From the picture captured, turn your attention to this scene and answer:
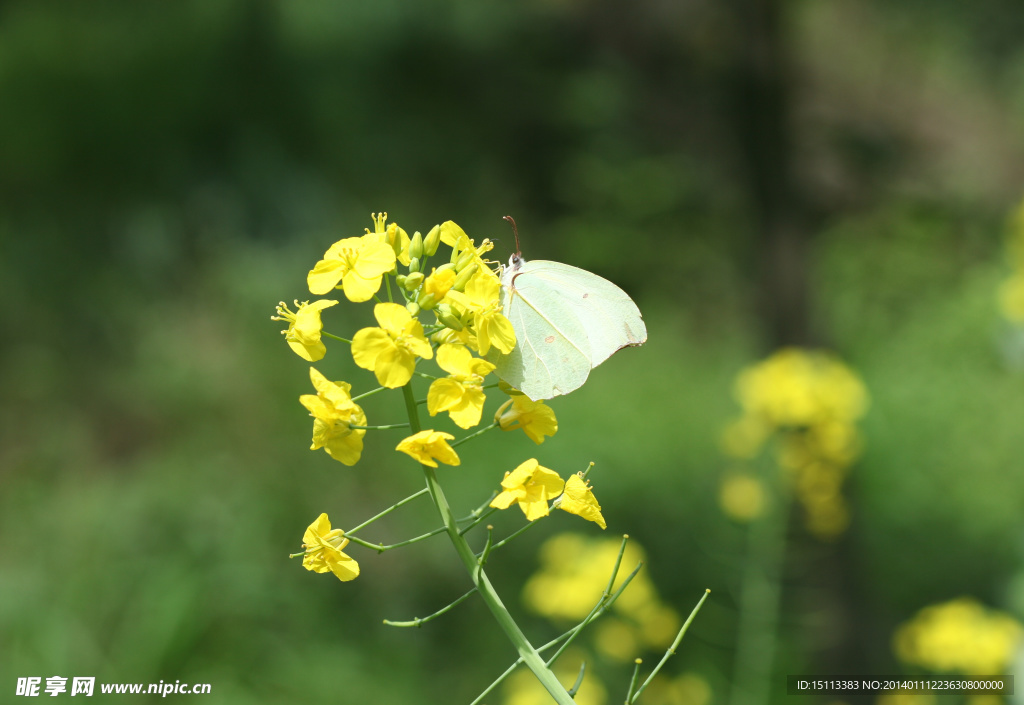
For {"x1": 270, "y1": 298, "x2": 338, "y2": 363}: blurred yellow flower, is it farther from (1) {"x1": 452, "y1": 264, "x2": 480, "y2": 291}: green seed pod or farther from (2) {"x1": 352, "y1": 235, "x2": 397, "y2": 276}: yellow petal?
(1) {"x1": 452, "y1": 264, "x2": 480, "y2": 291}: green seed pod

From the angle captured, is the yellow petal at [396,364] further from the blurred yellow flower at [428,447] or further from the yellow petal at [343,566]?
the yellow petal at [343,566]

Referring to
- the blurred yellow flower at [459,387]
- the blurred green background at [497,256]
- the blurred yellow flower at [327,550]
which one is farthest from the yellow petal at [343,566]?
the blurred green background at [497,256]

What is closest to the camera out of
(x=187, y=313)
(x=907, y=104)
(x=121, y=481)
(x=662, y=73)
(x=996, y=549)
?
(x=996, y=549)

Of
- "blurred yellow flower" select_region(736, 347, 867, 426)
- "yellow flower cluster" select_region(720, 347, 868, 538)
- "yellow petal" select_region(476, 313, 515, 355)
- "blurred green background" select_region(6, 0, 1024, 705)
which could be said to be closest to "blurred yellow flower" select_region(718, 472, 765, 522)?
"yellow flower cluster" select_region(720, 347, 868, 538)

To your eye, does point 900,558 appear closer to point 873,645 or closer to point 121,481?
point 873,645

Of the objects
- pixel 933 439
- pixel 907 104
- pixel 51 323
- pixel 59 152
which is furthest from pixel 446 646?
pixel 907 104
